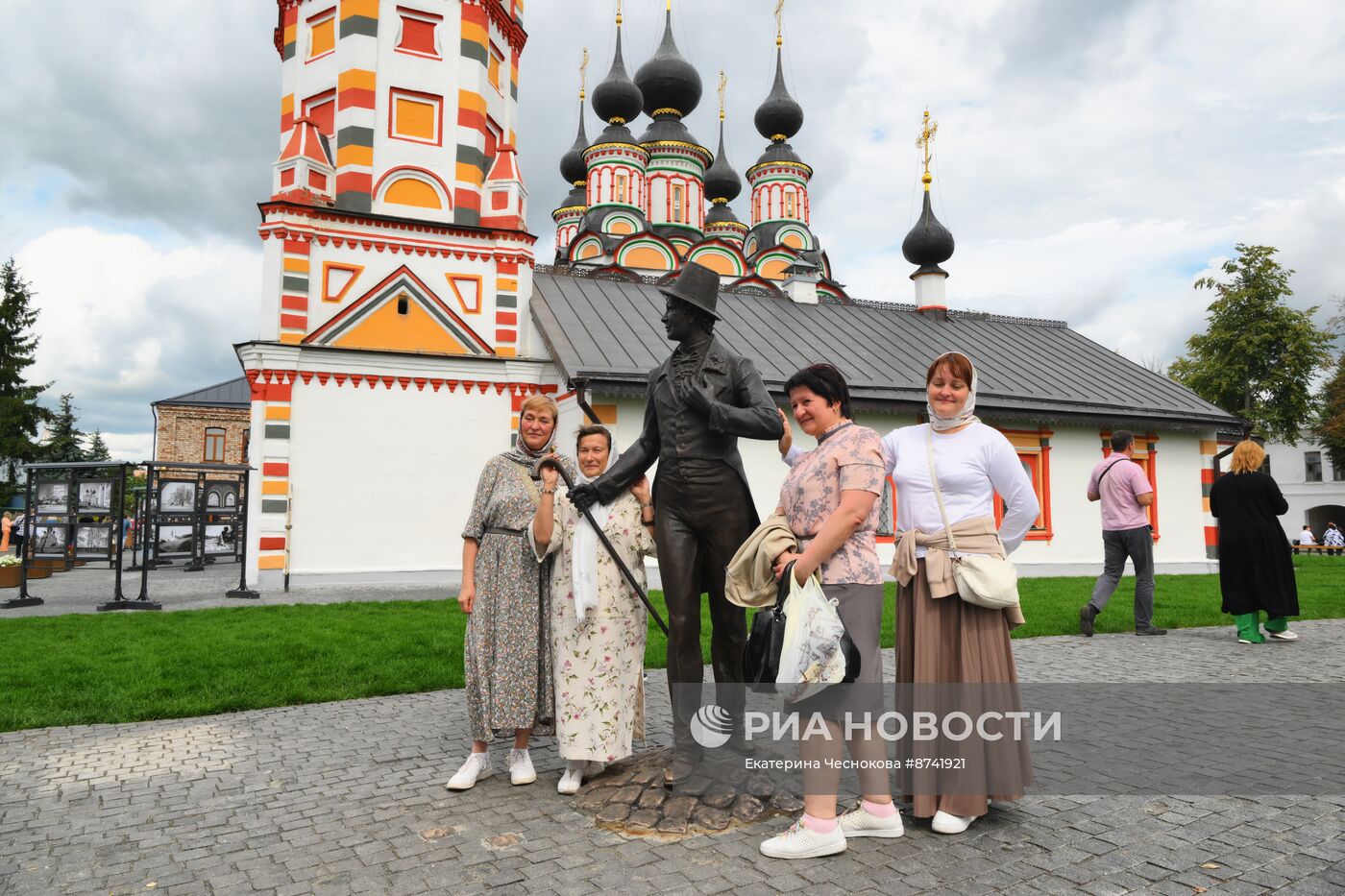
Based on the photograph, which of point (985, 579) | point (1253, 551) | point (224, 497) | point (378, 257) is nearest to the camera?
point (985, 579)

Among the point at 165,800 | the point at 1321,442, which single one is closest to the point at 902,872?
the point at 165,800

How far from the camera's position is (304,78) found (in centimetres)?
1492

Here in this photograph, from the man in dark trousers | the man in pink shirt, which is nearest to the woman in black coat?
the man in pink shirt

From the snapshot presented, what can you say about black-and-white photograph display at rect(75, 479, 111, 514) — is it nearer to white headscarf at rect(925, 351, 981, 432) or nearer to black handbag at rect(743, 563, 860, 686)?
black handbag at rect(743, 563, 860, 686)

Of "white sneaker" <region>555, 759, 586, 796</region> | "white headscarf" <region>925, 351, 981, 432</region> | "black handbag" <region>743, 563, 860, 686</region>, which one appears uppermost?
"white headscarf" <region>925, 351, 981, 432</region>

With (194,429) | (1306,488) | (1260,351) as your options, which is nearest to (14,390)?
(194,429)

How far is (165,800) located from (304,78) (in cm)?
1440

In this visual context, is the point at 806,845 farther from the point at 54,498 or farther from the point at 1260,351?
the point at 1260,351

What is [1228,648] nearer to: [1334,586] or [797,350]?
[1334,586]

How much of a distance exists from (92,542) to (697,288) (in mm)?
10439

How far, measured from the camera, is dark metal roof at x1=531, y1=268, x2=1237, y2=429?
47.7ft

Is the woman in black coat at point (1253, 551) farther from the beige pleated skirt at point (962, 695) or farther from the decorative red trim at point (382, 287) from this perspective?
the decorative red trim at point (382, 287)

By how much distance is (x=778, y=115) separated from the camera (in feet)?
111

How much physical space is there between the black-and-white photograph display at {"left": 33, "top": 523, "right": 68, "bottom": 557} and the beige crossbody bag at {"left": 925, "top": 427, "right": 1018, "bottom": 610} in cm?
1157
